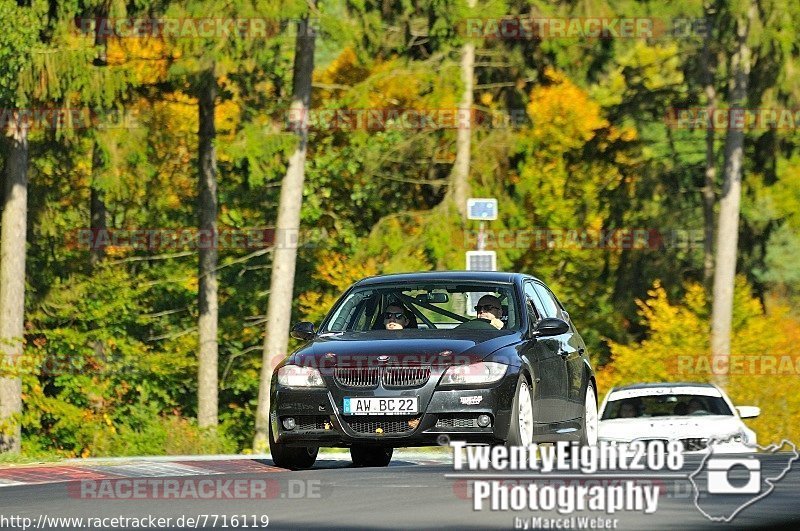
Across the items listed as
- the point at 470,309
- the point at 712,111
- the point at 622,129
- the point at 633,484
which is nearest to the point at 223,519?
the point at 633,484

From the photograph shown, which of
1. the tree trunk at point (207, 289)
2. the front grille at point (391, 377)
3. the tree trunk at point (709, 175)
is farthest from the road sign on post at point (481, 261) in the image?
the tree trunk at point (709, 175)

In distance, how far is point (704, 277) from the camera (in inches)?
1976

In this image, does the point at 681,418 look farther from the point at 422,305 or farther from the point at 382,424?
the point at 382,424

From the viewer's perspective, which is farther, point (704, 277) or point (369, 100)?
point (704, 277)

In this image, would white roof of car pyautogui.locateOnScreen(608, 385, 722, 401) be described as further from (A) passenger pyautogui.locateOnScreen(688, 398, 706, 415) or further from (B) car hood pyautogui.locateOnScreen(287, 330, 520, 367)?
(B) car hood pyautogui.locateOnScreen(287, 330, 520, 367)

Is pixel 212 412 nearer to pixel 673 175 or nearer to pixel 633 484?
pixel 673 175

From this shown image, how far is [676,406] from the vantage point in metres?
21.7

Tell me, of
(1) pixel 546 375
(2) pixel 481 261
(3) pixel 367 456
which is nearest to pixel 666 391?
(2) pixel 481 261

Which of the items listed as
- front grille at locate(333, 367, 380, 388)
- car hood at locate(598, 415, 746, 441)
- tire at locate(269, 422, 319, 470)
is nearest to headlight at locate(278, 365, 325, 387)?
front grille at locate(333, 367, 380, 388)

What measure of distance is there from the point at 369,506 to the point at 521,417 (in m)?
3.51

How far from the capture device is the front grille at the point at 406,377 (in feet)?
45.5

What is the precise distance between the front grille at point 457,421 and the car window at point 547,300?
8.25 ft

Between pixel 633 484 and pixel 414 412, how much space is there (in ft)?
8.47

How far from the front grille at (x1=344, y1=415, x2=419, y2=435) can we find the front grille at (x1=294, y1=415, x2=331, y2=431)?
188 millimetres
